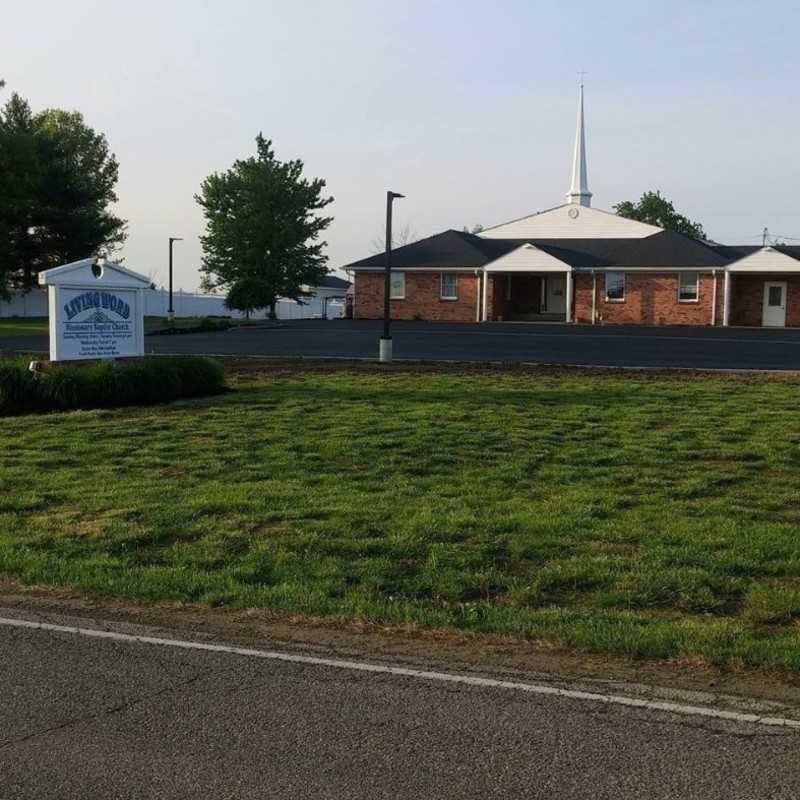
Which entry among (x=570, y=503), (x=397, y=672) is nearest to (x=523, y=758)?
(x=397, y=672)

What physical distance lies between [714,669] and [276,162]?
2255 inches

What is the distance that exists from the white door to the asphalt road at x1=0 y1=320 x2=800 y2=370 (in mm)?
6650

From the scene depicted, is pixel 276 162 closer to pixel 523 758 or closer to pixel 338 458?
pixel 338 458

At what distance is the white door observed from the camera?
139 ft

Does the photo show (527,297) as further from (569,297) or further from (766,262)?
(766,262)

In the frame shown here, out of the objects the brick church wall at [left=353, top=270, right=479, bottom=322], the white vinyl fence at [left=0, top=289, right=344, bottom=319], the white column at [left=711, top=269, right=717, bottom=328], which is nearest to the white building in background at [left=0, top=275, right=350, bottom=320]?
the white vinyl fence at [left=0, top=289, right=344, bottom=319]

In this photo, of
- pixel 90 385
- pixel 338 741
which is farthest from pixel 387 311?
pixel 338 741

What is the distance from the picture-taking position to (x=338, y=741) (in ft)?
15.2

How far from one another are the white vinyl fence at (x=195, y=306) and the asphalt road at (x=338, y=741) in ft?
186

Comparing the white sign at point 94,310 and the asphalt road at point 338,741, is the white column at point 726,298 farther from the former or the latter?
the asphalt road at point 338,741

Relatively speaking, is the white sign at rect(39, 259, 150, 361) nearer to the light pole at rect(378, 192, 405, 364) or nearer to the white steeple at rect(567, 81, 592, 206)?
the light pole at rect(378, 192, 405, 364)

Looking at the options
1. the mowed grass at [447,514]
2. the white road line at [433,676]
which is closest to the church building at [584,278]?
the mowed grass at [447,514]

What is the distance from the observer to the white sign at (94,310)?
52.3 feet

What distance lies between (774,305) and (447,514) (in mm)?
37219
